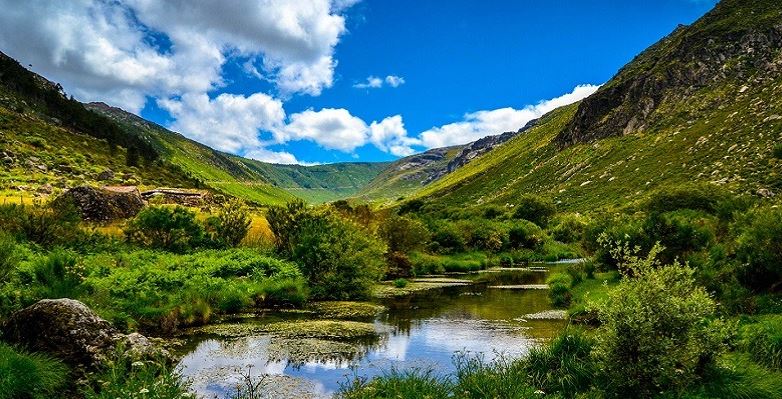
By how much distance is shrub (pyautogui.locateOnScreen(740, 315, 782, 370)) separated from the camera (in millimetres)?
14941

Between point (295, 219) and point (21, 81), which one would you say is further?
point (21, 81)

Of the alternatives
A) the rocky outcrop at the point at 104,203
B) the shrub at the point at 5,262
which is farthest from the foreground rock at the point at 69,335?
the rocky outcrop at the point at 104,203

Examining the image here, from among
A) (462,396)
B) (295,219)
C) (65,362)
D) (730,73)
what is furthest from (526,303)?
(730,73)

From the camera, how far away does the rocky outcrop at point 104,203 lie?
172 feet

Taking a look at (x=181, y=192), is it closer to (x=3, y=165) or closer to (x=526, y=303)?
(x=3, y=165)

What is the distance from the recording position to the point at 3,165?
87750 millimetres

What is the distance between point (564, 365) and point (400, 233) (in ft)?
157

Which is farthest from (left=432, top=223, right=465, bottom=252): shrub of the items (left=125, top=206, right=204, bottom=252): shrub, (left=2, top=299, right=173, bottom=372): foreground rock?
(left=2, top=299, right=173, bottom=372): foreground rock

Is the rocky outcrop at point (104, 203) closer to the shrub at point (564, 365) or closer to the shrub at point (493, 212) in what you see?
the shrub at point (564, 365)

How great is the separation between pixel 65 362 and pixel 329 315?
16.3 m

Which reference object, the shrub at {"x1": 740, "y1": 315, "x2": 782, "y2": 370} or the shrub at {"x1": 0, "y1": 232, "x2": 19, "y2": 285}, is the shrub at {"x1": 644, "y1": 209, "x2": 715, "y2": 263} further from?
the shrub at {"x1": 0, "y1": 232, "x2": 19, "y2": 285}

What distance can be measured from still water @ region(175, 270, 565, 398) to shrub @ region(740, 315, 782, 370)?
23.4ft

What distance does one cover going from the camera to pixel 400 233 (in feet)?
208

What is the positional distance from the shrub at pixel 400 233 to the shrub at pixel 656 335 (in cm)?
4703
